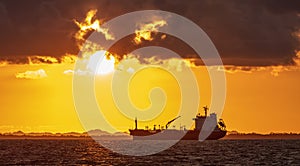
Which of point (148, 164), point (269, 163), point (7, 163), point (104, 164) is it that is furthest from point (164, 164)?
point (7, 163)

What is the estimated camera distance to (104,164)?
11088 cm

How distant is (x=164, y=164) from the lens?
110m

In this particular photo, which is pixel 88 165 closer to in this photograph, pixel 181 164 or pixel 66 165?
pixel 66 165

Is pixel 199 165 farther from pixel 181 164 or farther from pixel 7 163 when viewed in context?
pixel 7 163

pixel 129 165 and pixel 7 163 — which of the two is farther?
pixel 7 163

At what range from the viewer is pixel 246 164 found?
367 ft

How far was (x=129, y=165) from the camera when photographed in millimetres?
107312

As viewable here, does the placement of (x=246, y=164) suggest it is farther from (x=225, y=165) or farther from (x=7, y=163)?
(x=7, y=163)

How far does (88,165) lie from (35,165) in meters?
8.04

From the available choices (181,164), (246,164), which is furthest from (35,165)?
(246,164)

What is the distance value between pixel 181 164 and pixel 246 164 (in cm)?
1042

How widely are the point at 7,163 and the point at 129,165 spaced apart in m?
21.0

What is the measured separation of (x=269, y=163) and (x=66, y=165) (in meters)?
32.3

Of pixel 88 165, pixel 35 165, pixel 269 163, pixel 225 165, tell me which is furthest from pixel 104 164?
pixel 269 163
